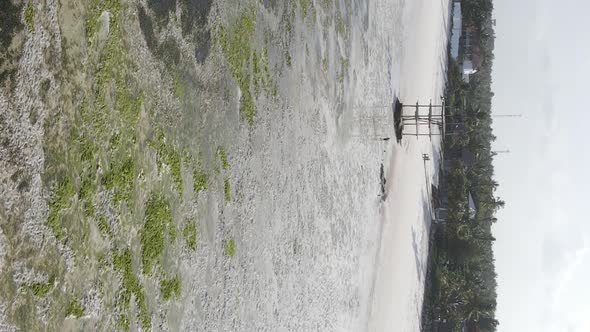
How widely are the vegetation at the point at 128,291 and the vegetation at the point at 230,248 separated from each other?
1.31m

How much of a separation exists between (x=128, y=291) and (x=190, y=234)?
919mm

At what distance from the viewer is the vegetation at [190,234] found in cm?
461

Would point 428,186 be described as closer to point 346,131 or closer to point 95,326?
point 346,131

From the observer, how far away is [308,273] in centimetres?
721

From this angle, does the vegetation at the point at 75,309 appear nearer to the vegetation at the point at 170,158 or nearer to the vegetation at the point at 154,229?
the vegetation at the point at 154,229

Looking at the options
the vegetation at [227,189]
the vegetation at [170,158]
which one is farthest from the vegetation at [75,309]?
the vegetation at [227,189]

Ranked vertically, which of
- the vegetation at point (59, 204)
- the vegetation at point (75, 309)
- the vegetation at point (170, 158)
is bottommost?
the vegetation at point (75, 309)

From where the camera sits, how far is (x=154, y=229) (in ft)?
13.7

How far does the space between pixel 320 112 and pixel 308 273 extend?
2.20m

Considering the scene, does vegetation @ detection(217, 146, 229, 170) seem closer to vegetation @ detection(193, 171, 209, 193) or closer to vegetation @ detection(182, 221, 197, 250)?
vegetation @ detection(193, 171, 209, 193)

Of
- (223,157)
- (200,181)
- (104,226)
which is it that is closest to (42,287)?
(104,226)

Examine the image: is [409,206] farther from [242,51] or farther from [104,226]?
[104,226]

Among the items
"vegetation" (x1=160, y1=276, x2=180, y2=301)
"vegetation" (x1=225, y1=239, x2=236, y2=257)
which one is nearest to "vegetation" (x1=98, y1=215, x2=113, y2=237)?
"vegetation" (x1=160, y1=276, x2=180, y2=301)

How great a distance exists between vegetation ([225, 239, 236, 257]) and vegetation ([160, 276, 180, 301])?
86 cm
